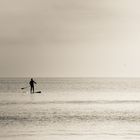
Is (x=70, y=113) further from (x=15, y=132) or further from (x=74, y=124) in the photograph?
(x=15, y=132)

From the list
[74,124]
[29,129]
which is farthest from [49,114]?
[29,129]

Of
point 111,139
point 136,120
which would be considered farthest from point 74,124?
point 111,139

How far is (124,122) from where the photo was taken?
3139cm

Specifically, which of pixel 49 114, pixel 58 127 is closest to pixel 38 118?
pixel 49 114

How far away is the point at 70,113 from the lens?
37.3 meters

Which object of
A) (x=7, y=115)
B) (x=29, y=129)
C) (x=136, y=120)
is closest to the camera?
(x=29, y=129)

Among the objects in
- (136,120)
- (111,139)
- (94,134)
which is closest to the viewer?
(111,139)

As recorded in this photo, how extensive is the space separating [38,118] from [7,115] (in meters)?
2.86

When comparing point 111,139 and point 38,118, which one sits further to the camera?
point 38,118

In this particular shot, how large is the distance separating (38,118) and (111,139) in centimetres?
1016

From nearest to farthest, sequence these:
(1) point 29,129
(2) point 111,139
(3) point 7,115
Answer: (2) point 111,139, (1) point 29,129, (3) point 7,115

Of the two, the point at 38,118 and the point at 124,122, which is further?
the point at 38,118

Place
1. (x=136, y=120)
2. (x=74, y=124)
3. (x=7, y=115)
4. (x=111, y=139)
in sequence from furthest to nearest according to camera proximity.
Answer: (x=7, y=115)
(x=136, y=120)
(x=74, y=124)
(x=111, y=139)

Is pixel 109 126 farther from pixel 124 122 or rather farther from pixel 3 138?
pixel 3 138
